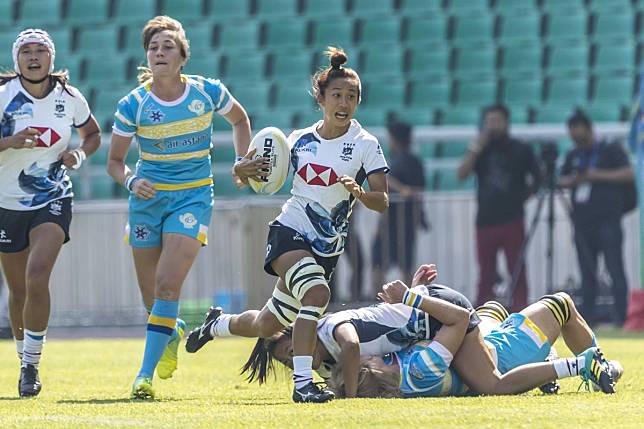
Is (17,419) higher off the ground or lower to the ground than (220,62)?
lower

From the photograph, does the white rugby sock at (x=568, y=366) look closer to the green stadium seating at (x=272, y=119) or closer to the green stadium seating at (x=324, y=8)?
the green stadium seating at (x=272, y=119)

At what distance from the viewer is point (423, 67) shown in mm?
20375

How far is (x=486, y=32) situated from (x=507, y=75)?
76cm

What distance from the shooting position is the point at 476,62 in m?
20.2

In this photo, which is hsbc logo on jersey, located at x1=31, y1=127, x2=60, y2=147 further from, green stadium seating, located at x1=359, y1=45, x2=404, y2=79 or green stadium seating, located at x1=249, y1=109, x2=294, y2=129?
green stadium seating, located at x1=359, y1=45, x2=404, y2=79

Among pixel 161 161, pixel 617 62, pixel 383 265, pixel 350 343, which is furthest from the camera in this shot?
pixel 617 62

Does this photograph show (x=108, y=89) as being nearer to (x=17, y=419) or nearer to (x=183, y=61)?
(x=183, y=61)

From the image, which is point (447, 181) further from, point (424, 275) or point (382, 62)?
point (424, 275)

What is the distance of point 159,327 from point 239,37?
13.3 m

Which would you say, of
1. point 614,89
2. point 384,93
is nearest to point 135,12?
point 384,93

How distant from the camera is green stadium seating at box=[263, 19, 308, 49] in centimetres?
2100

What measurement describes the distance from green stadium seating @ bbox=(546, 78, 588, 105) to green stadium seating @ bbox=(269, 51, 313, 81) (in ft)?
11.4

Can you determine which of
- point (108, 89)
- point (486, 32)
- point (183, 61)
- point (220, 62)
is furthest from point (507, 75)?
point (183, 61)

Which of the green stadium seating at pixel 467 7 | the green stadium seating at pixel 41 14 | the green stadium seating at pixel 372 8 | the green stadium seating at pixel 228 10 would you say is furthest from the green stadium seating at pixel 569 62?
the green stadium seating at pixel 41 14
